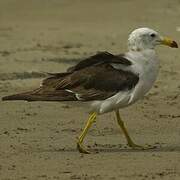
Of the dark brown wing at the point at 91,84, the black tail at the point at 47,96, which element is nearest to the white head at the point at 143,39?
the dark brown wing at the point at 91,84

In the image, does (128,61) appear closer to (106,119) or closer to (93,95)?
(93,95)

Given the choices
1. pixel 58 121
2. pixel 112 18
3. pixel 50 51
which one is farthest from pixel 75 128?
pixel 112 18

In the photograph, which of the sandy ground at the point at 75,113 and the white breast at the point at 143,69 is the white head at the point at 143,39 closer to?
the white breast at the point at 143,69

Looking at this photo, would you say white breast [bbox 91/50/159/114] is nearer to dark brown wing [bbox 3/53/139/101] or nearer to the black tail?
dark brown wing [bbox 3/53/139/101]

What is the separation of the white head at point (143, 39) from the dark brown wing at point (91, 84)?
0.91 ft

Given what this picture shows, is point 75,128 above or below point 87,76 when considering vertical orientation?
below

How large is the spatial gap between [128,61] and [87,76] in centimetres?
47

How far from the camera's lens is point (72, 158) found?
9.17 meters

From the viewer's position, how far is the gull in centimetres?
952

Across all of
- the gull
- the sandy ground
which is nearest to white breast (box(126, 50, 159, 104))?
the gull

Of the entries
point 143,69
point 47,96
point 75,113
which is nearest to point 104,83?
point 143,69

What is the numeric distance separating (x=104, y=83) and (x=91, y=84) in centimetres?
14

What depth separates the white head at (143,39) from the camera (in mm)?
9797

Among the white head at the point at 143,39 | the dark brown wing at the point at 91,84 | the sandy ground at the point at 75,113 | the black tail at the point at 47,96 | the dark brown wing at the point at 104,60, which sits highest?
the white head at the point at 143,39
